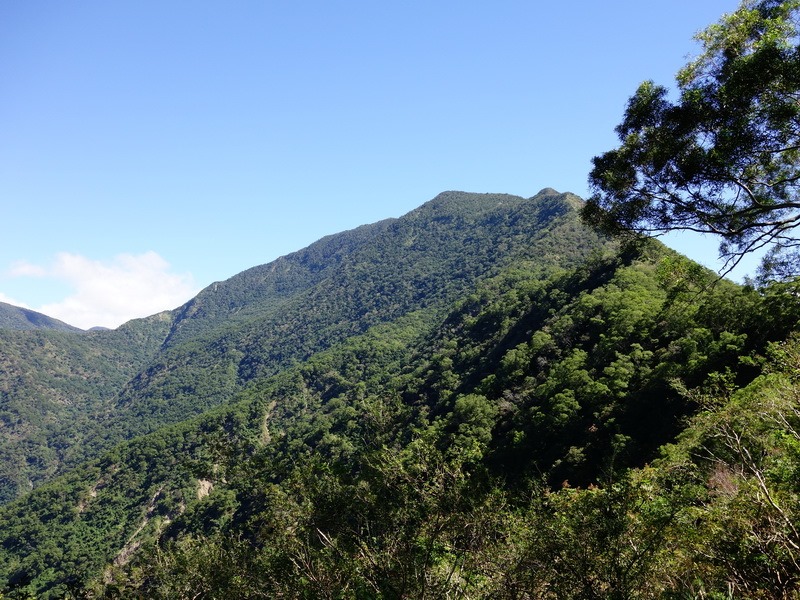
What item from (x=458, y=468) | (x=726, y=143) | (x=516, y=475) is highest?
(x=726, y=143)

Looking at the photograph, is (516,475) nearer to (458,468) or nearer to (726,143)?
(458,468)

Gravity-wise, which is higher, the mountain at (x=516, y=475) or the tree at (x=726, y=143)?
the tree at (x=726, y=143)

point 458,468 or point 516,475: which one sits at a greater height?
point 458,468

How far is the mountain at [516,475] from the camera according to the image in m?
Answer: 8.88

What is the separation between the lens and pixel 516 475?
44.3 meters

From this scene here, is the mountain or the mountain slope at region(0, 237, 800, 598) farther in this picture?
the mountain slope at region(0, 237, 800, 598)

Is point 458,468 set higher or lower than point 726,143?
lower

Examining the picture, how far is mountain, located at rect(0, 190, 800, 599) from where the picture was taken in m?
8.88

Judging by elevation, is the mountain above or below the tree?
below

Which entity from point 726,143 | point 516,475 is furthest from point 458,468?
point 516,475

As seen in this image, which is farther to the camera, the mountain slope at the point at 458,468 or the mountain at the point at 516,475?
the mountain slope at the point at 458,468

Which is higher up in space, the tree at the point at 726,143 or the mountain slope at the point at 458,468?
the tree at the point at 726,143

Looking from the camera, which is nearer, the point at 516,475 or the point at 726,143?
the point at 726,143

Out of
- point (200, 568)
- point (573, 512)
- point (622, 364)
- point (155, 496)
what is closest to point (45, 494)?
point (155, 496)
